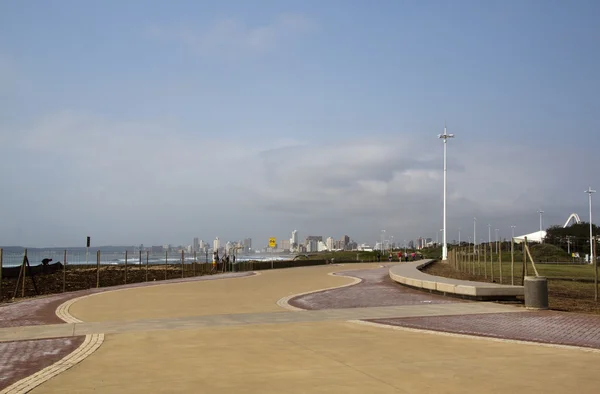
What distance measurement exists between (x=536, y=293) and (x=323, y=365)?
848cm

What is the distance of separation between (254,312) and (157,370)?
22.0 ft

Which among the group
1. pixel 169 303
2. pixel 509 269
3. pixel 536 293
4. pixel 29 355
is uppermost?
pixel 536 293

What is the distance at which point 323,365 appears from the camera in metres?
7.77

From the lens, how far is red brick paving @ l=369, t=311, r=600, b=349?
10.1 meters

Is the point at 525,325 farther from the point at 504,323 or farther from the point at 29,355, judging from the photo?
the point at 29,355

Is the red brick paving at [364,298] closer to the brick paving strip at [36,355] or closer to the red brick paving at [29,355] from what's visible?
the brick paving strip at [36,355]

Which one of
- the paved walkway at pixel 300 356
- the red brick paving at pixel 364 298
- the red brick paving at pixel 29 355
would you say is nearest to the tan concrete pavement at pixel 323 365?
the paved walkway at pixel 300 356

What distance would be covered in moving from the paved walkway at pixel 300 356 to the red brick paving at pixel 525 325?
1.44ft

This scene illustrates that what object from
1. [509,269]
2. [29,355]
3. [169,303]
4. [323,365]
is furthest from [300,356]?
[509,269]

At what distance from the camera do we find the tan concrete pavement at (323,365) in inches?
261

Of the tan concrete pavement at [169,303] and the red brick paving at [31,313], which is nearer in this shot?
the red brick paving at [31,313]

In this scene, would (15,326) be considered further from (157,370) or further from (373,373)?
(373,373)

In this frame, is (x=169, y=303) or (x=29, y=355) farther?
(x=169, y=303)

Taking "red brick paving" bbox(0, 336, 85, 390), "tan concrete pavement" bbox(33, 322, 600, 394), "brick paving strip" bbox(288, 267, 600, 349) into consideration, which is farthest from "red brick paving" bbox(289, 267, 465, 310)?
"red brick paving" bbox(0, 336, 85, 390)
